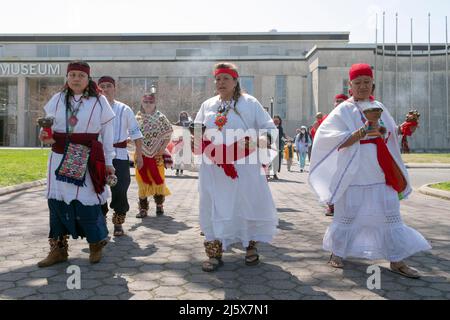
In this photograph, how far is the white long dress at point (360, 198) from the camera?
4.24 m

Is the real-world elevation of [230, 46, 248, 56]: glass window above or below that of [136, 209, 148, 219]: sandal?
above

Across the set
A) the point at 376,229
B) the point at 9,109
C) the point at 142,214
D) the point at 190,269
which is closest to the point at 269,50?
the point at 9,109

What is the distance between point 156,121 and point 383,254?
4.54 meters

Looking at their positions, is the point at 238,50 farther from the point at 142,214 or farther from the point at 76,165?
the point at 76,165

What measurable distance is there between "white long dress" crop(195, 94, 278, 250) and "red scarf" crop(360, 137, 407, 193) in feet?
3.41

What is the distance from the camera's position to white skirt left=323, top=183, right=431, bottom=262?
4.21 m

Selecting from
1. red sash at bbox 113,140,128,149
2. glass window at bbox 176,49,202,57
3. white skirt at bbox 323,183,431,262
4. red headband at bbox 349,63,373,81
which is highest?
glass window at bbox 176,49,202,57

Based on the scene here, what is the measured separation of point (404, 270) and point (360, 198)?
76 cm

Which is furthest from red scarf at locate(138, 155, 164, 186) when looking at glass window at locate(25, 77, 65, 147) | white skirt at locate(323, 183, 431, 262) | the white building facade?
glass window at locate(25, 77, 65, 147)

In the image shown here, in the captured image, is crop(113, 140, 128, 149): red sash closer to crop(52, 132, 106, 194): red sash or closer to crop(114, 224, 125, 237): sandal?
crop(114, 224, 125, 237): sandal

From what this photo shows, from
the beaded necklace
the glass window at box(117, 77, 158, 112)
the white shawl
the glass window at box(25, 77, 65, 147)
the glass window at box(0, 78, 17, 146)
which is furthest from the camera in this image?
the glass window at box(0, 78, 17, 146)

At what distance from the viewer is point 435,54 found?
43219mm

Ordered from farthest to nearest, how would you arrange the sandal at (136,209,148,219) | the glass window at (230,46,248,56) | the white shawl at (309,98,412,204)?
1. the glass window at (230,46,248,56)
2. the sandal at (136,209,148,219)
3. the white shawl at (309,98,412,204)

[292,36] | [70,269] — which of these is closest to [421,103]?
[292,36]
